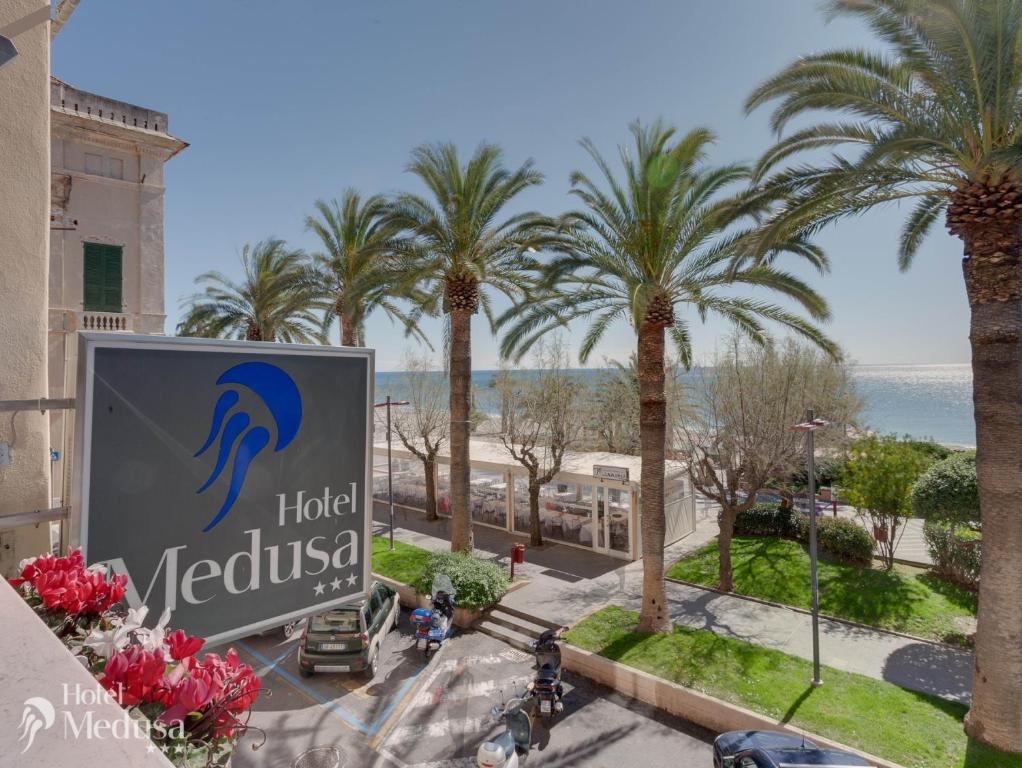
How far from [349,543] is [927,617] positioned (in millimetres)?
15384

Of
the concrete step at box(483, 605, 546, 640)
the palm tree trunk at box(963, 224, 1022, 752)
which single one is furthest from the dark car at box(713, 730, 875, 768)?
the concrete step at box(483, 605, 546, 640)

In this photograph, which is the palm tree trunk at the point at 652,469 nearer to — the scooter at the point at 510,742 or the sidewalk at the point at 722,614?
the sidewalk at the point at 722,614

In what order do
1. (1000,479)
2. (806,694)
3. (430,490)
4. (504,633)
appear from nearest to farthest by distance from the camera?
(1000,479)
(806,694)
(504,633)
(430,490)

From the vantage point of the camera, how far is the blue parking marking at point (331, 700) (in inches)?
377

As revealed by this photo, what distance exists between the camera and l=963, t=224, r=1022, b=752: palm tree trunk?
8.13 meters

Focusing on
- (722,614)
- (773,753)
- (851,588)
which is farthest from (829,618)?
(773,753)

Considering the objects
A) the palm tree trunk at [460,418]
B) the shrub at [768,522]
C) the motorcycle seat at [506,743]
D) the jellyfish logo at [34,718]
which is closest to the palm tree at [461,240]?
the palm tree trunk at [460,418]

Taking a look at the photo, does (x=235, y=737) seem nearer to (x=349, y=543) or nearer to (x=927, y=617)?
(x=349, y=543)

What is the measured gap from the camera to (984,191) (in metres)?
8.30

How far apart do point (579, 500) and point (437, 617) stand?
9937 millimetres

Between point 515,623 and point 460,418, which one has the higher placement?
point 460,418

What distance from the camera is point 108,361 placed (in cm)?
248

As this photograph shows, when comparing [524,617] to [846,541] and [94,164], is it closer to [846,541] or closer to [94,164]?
[846,541]

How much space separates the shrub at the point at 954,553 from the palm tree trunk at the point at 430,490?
1765cm
